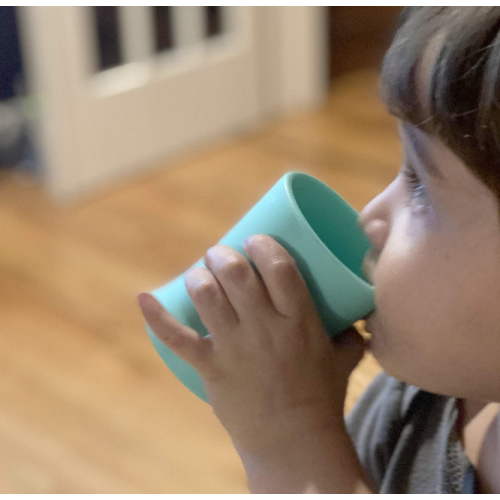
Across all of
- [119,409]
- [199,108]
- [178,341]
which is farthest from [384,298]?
[199,108]

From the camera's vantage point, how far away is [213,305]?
51 cm

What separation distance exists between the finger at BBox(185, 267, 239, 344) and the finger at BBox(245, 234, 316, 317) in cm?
3

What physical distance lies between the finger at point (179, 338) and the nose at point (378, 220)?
5.5 inches

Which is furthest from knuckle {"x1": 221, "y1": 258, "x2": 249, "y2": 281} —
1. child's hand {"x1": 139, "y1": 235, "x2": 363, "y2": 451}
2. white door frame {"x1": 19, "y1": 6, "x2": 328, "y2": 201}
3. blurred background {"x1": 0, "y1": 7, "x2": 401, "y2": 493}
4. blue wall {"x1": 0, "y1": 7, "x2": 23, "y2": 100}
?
blue wall {"x1": 0, "y1": 7, "x2": 23, "y2": 100}

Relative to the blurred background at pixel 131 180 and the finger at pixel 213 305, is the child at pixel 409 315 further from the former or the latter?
the blurred background at pixel 131 180

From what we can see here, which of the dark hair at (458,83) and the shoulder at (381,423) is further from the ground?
the dark hair at (458,83)

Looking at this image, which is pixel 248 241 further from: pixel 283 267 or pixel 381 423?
pixel 381 423

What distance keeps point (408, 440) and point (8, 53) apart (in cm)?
181

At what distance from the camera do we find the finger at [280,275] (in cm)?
49

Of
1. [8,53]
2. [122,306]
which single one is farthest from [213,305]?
[8,53]

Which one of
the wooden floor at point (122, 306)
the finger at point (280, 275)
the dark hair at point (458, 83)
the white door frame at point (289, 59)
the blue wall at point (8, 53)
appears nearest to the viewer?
the dark hair at point (458, 83)

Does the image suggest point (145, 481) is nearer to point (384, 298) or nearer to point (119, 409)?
point (119, 409)

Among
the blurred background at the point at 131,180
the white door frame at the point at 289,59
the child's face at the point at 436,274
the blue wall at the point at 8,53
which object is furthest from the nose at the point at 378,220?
the blue wall at the point at 8,53

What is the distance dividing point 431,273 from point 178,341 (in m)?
0.18
